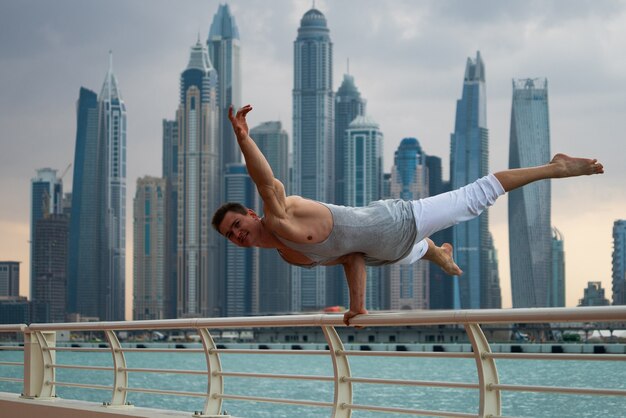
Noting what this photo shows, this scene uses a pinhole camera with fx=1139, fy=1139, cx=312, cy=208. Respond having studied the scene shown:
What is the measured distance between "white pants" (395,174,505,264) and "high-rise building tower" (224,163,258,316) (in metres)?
171

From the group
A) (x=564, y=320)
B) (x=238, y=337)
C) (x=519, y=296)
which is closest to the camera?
(x=564, y=320)

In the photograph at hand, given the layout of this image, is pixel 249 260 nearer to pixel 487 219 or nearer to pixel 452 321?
pixel 487 219

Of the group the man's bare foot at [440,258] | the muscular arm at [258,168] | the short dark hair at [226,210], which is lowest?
the man's bare foot at [440,258]

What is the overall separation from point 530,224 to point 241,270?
51.2 metres

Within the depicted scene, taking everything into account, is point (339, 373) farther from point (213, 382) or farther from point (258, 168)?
point (258, 168)

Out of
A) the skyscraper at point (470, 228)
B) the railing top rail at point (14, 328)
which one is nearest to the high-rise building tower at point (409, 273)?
the skyscraper at point (470, 228)

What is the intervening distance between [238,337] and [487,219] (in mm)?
71006

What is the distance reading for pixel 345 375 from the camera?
18.8ft

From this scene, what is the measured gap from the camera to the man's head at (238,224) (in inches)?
201

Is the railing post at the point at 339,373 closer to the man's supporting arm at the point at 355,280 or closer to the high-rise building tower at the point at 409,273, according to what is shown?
the man's supporting arm at the point at 355,280

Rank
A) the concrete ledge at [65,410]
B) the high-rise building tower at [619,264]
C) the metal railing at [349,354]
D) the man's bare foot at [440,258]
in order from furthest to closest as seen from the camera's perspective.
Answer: the high-rise building tower at [619,264] → the concrete ledge at [65,410] → the man's bare foot at [440,258] → the metal railing at [349,354]

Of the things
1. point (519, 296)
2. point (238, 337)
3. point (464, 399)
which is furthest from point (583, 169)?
point (519, 296)

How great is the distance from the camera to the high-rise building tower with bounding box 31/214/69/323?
174 metres

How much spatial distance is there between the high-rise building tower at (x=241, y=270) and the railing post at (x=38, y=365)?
16772 centimetres
